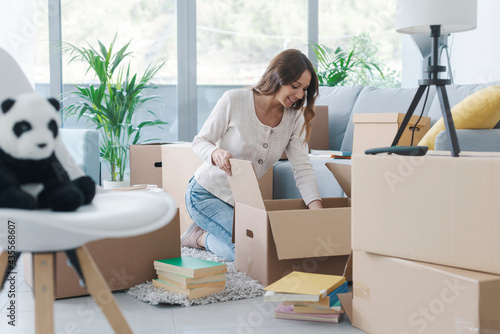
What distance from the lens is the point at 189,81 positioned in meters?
4.61

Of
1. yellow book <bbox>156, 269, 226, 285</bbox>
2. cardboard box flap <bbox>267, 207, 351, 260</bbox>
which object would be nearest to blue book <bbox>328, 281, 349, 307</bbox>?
cardboard box flap <bbox>267, 207, 351, 260</bbox>

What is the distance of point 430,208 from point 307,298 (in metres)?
0.45

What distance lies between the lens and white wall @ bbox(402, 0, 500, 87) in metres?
3.76

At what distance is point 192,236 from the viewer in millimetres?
2561

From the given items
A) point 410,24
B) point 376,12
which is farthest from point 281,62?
point 376,12

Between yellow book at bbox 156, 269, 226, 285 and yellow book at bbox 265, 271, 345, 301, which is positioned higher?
yellow book at bbox 265, 271, 345, 301

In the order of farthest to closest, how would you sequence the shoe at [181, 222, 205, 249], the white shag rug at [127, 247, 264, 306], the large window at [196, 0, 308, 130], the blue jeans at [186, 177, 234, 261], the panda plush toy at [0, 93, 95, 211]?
the large window at [196, 0, 308, 130] → the shoe at [181, 222, 205, 249] → the blue jeans at [186, 177, 234, 261] → the white shag rug at [127, 247, 264, 306] → the panda plush toy at [0, 93, 95, 211]

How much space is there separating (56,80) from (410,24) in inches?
131

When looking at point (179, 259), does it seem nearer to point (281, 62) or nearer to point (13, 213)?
point (281, 62)

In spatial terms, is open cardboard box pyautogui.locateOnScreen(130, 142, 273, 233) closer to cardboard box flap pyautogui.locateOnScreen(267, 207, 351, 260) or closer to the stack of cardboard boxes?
cardboard box flap pyautogui.locateOnScreen(267, 207, 351, 260)

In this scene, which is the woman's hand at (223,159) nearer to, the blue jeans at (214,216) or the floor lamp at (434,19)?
the blue jeans at (214,216)

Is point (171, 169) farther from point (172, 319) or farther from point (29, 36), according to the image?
point (29, 36)

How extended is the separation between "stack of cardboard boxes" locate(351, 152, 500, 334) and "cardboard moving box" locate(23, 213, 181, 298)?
29.9 inches

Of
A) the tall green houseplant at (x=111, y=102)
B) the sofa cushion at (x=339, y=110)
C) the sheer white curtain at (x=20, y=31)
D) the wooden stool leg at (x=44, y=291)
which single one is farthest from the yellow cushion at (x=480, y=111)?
the sheer white curtain at (x=20, y=31)
